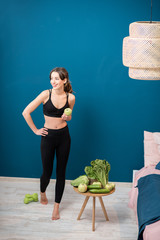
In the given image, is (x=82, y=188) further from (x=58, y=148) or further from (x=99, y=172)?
(x=58, y=148)

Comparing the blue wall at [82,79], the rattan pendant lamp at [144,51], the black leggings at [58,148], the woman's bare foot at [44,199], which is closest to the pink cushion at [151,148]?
the blue wall at [82,79]

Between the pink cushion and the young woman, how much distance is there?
91 cm

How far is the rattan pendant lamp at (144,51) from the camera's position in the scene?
2178 millimetres

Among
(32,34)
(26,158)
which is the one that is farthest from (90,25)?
(26,158)

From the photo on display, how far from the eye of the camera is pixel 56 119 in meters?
3.80

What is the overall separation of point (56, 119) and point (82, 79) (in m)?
0.79

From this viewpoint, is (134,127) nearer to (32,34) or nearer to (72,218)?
(72,218)

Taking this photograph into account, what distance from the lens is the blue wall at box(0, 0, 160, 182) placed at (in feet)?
13.9

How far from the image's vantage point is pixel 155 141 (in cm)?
415

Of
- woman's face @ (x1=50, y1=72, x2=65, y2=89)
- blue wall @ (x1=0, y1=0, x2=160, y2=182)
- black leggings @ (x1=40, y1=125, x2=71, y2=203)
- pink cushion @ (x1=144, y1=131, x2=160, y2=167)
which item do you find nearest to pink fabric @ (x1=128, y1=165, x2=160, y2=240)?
pink cushion @ (x1=144, y1=131, x2=160, y2=167)

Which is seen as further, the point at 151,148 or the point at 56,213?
the point at 151,148

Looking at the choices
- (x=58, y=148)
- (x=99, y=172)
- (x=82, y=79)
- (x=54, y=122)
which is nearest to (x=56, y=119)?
(x=54, y=122)

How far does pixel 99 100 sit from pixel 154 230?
6.13 ft

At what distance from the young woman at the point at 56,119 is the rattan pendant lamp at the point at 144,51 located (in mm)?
1486
